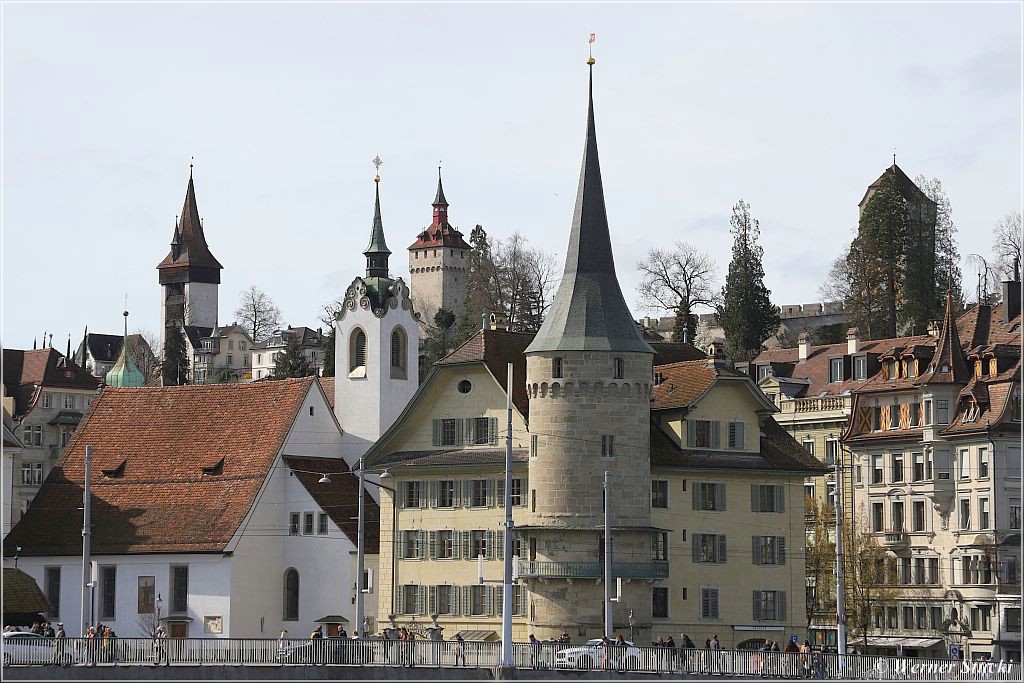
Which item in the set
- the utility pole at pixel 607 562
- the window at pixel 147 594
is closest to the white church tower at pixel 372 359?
the window at pixel 147 594

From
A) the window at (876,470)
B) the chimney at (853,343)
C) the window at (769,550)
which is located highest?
the chimney at (853,343)

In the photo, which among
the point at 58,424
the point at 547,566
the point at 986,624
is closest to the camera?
the point at 547,566

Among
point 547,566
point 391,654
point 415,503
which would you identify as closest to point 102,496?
point 415,503

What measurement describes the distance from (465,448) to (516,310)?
3009 inches

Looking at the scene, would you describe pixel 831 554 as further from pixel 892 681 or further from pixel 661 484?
pixel 892 681

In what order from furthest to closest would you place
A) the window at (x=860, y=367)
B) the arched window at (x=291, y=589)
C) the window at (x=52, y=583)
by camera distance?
the window at (x=860, y=367)
the window at (x=52, y=583)
the arched window at (x=291, y=589)

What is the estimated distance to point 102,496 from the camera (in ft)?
326

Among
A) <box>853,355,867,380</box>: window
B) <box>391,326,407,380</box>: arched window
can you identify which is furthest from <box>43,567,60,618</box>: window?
<box>853,355,867,380</box>: window

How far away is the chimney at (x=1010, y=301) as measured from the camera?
107 metres

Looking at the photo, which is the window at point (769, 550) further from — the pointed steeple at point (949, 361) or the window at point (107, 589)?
the window at point (107, 589)

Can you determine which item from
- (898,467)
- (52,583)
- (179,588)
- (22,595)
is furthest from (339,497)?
(898,467)

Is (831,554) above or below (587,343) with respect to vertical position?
below

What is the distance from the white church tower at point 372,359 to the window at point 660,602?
21476 mm

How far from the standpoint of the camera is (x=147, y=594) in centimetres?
9562
